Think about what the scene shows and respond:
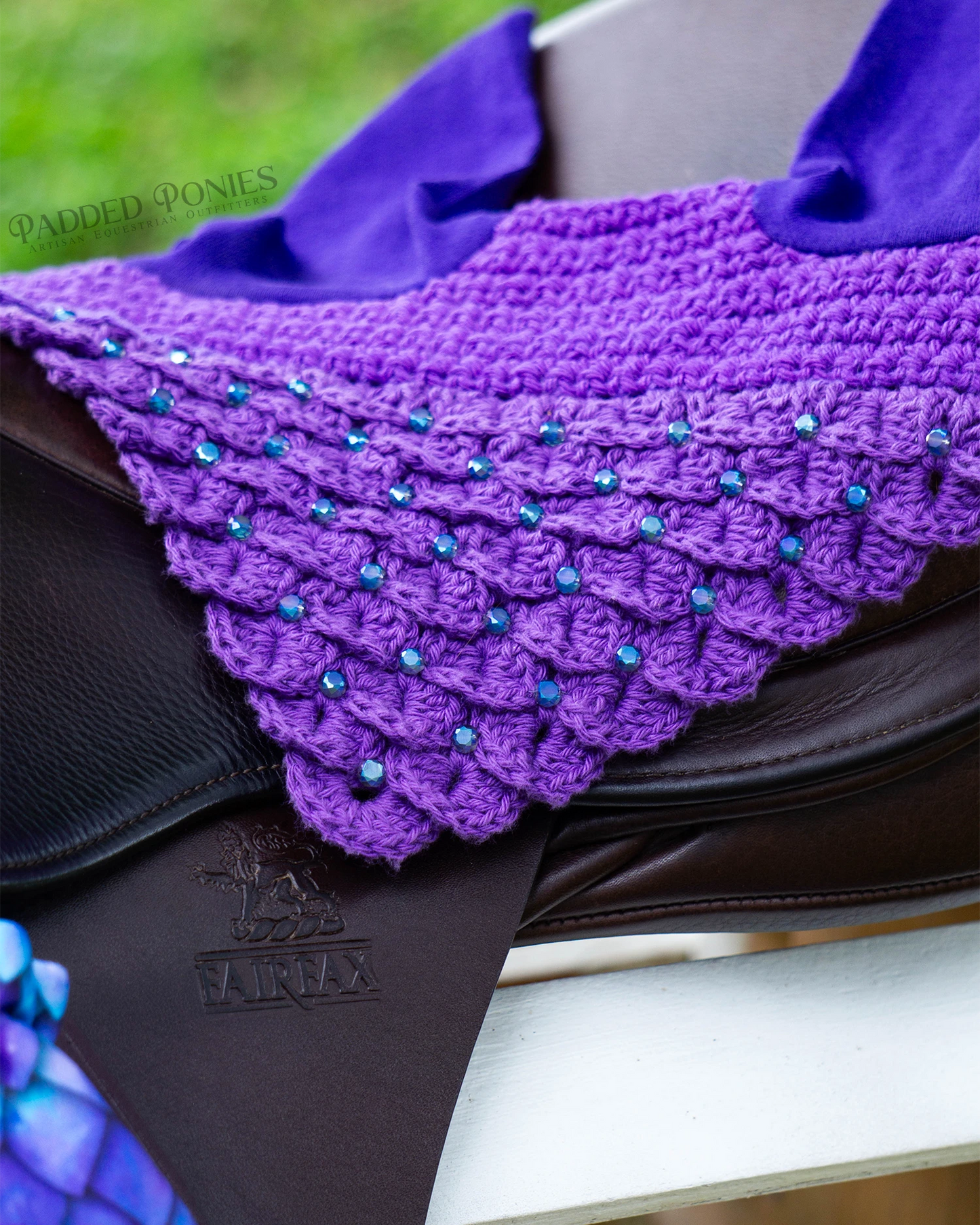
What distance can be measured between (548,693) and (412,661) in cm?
6

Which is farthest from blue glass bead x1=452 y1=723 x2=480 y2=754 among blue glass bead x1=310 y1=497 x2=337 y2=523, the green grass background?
the green grass background

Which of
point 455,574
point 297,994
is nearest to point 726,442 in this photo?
point 455,574

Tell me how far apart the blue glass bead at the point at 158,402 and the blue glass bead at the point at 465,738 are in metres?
0.19

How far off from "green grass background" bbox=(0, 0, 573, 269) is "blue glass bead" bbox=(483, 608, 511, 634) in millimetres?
1428

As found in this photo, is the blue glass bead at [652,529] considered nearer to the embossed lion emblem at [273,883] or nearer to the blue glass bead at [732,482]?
the blue glass bead at [732,482]

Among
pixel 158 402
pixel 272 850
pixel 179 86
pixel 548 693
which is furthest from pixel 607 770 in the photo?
pixel 179 86

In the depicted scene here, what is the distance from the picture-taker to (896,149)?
20.9 inches

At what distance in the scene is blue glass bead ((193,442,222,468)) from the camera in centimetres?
42

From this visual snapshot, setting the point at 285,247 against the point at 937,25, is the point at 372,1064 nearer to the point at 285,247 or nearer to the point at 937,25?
the point at 285,247

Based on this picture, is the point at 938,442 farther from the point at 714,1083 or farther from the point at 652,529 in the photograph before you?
the point at 714,1083

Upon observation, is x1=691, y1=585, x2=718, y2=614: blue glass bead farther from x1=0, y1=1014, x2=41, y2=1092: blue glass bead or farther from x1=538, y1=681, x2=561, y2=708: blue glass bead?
x1=0, y1=1014, x2=41, y2=1092: blue glass bead

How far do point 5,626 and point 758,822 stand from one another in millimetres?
358

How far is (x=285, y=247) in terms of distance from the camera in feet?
2.19

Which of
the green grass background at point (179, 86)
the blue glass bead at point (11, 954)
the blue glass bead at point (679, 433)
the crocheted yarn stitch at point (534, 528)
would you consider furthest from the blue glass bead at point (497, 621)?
the green grass background at point (179, 86)
